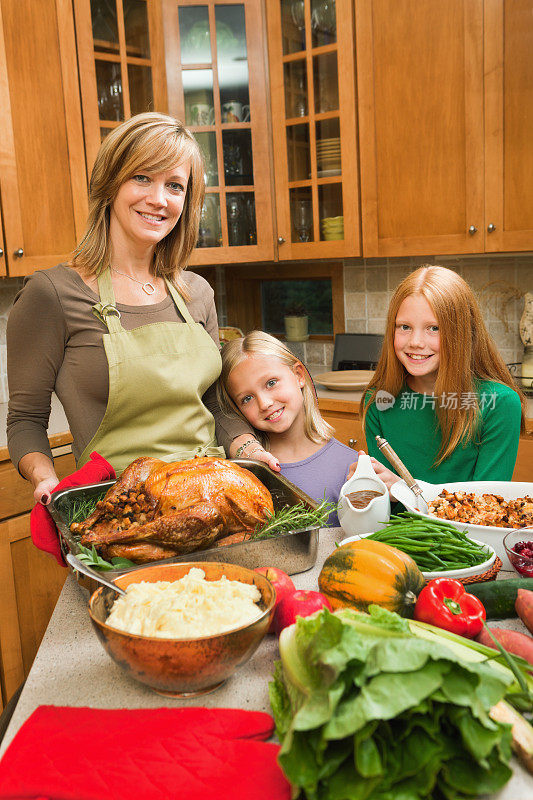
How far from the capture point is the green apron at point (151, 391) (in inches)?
56.5

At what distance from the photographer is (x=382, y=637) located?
69 centimetres

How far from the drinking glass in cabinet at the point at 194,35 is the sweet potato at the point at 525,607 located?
8.89 ft

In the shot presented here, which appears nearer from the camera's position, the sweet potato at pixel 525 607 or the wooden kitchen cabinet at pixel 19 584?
the sweet potato at pixel 525 607

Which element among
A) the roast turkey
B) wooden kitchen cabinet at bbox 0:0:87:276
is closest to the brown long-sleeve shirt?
the roast turkey

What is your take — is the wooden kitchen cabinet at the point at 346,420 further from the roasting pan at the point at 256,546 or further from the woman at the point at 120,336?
the roasting pan at the point at 256,546

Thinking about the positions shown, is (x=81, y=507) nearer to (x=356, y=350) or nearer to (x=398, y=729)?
(x=398, y=729)

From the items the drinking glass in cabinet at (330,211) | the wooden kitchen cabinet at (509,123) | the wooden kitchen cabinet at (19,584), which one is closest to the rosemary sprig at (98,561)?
the wooden kitchen cabinet at (19,584)

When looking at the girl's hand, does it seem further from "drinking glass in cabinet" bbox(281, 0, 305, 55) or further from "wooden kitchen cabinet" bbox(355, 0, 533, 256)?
"drinking glass in cabinet" bbox(281, 0, 305, 55)

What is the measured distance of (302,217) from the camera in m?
3.11

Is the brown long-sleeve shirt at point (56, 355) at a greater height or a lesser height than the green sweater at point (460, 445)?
greater

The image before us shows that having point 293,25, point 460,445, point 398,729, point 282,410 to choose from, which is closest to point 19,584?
point 282,410

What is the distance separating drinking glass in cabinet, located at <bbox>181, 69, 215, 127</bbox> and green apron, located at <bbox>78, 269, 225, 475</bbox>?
5.91 ft

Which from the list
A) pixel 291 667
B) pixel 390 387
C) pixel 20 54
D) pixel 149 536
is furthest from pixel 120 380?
pixel 20 54

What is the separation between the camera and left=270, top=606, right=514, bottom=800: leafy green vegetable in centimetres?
58
